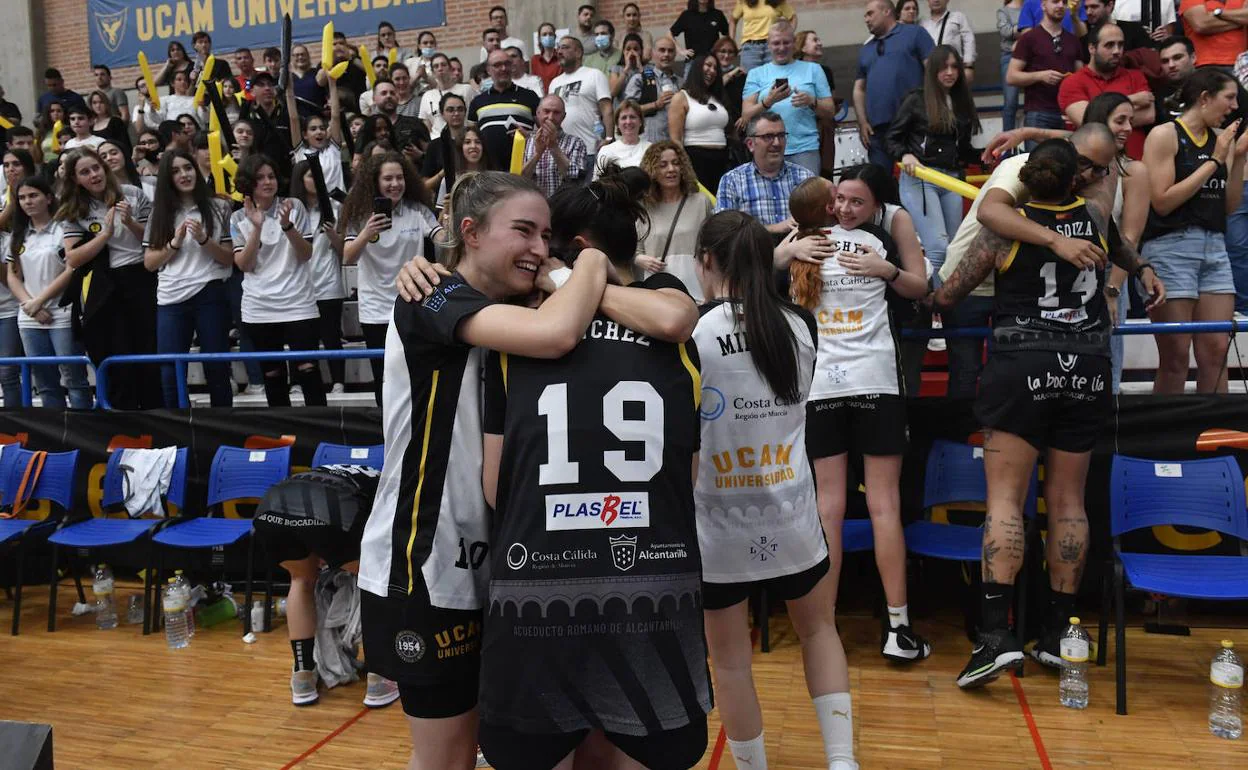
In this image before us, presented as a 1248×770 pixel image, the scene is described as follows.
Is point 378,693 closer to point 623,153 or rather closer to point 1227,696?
point 1227,696

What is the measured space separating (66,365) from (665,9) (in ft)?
29.6

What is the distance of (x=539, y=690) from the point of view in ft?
5.94

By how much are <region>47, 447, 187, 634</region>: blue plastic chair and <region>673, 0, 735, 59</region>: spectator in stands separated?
6620 mm

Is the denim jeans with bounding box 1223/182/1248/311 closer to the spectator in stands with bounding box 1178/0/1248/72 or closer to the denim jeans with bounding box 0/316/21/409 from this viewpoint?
the spectator in stands with bounding box 1178/0/1248/72

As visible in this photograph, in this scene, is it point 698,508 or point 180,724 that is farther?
point 180,724

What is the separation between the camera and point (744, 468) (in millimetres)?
2787

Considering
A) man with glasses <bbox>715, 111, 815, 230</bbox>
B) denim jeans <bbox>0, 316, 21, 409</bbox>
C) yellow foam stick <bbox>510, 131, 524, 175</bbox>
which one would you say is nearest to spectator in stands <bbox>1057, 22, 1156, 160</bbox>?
man with glasses <bbox>715, 111, 815, 230</bbox>

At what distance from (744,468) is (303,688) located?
2.41m

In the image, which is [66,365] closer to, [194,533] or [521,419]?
[194,533]

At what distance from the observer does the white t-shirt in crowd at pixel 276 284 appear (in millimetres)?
6223

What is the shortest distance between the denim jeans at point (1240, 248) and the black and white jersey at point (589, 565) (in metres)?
5.00

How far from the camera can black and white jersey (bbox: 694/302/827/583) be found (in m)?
2.75

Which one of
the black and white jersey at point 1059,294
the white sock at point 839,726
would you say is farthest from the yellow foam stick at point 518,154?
the white sock at point 839,726

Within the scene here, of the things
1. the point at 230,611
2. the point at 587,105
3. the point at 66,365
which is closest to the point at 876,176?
the point at 230,611
